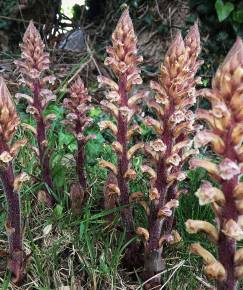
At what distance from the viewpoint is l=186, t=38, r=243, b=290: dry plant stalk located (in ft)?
4.78

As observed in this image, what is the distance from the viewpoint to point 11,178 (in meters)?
2.09

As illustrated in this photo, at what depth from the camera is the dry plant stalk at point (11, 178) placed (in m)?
1.92

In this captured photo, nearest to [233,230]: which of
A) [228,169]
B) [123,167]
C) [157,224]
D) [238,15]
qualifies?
[228,169]

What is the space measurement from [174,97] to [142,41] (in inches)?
209

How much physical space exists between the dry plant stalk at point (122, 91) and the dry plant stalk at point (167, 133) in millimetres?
136

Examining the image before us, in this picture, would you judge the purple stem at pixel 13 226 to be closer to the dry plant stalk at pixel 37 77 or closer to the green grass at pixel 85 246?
the green grass at pixel 85 246

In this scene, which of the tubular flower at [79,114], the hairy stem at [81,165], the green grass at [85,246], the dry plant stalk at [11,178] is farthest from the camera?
the hairy stem at [81,165]

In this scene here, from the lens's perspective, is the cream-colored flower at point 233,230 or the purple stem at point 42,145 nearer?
the cream-colored flower at point 233,230

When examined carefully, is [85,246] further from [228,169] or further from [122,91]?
[228,169]

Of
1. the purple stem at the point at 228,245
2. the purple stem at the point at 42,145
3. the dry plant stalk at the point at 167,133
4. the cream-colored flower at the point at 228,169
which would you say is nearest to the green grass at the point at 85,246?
the purple stem at the point at 42,145

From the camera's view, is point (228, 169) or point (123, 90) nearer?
point (228, 169)

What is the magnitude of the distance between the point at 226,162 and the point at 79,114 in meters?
1.42

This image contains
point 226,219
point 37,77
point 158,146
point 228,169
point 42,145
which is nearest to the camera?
point 228,169

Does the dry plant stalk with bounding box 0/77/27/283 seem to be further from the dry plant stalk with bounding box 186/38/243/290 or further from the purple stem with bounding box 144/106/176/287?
the dry plant stalk with bounding box 186/38/243/290
